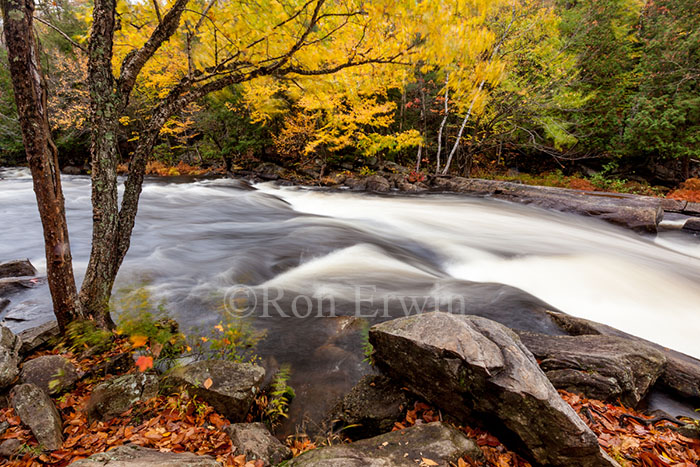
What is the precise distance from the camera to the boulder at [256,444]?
2.31m

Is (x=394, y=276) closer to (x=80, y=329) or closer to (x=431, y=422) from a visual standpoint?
(x=431, y=422)

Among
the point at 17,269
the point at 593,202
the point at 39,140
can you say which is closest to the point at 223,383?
the point at 39,140

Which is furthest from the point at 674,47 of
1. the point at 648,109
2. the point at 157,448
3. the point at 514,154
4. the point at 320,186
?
the point at 157,448

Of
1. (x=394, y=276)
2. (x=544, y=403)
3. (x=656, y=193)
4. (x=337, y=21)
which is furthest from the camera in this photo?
(x=656, y=193)

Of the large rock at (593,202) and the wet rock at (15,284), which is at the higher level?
the large rock at (593,202)

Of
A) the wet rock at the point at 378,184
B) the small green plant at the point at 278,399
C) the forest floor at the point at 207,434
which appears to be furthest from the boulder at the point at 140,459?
the wet rock at the point at 378,184

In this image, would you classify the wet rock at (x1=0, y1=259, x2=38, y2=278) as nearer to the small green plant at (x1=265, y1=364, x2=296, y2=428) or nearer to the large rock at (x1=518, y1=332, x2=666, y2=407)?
the small green plant at (x1=265, y1=364, x2=296, y2=428)

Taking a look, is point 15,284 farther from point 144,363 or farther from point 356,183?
point 356,183

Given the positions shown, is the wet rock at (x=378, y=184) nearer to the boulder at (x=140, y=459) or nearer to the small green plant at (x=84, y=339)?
the small green plant at (x=84, y=339)

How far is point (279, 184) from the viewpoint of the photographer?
18.6 m

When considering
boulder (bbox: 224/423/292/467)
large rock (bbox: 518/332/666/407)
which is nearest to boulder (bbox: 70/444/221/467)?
boulder (bbox: 224/423/292/467)

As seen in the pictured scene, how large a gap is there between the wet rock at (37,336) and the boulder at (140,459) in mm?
2050

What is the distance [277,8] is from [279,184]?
→ 15.7m

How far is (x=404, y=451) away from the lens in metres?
2.27
